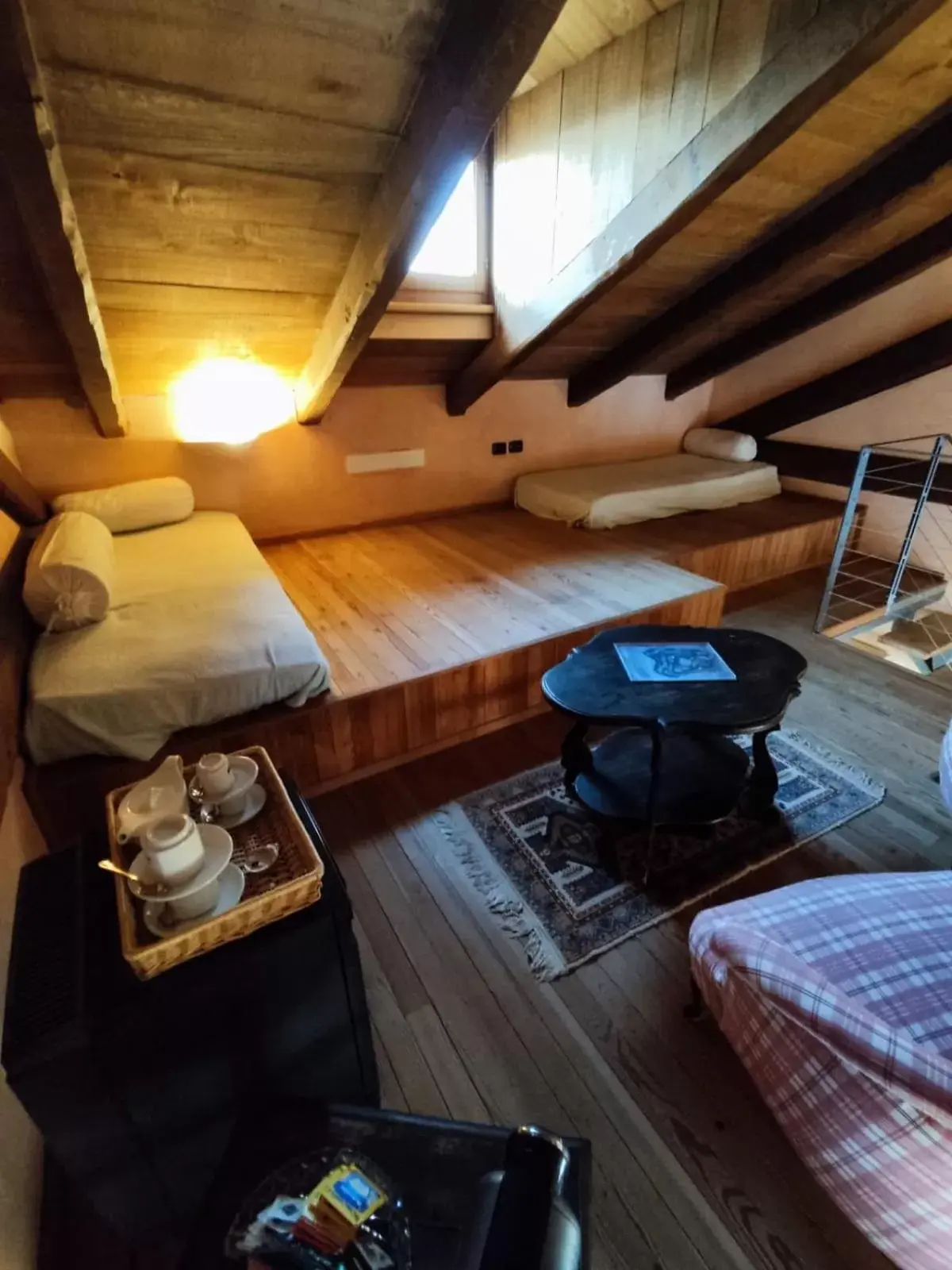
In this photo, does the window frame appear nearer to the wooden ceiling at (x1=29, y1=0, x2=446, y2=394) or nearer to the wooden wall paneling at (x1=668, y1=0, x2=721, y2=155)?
the wooden ceiling at (x1=29, y1=0, x2=446, y2=394)

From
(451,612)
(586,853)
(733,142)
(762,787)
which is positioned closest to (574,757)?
(586,853)

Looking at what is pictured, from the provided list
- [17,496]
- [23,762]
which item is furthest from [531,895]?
[17,496]

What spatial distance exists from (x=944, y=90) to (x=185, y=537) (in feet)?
9.91

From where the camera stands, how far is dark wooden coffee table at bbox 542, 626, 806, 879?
156 centimetres

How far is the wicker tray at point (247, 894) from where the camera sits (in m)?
0.86

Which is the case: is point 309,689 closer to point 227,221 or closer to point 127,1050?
point 127,1050

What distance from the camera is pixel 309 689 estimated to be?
73.5 inches

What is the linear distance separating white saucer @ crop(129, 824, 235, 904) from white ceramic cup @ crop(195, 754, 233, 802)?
9cm

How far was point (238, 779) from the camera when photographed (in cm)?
112

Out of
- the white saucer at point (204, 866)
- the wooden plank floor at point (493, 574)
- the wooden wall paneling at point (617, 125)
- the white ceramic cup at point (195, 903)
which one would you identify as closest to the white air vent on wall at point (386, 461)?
the wooden plank floor at point (493, 574)

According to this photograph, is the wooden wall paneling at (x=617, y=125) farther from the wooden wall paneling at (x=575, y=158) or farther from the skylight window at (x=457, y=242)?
the skylight window at (x=457, y=242)

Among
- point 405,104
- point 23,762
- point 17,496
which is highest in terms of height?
point 405,104

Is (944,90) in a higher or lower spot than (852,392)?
higher

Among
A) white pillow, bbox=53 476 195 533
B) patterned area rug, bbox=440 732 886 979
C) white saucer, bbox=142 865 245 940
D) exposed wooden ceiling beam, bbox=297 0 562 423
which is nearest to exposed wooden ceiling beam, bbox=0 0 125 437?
white pillow, bbox=53 476 195 533
